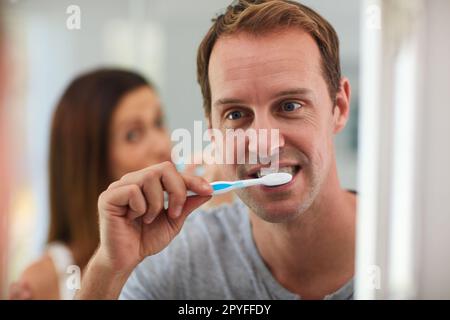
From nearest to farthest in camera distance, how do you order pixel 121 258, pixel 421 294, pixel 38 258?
pixel 121 258 → pixel 421 294 → pixel 38 258

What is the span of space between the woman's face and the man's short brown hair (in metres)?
0.21

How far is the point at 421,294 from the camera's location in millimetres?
833

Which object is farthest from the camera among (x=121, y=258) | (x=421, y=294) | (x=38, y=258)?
(x=38, y=258)

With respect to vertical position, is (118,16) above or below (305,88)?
above

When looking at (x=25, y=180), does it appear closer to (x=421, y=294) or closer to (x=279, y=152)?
(x=279, y=152)

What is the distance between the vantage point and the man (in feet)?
2.24

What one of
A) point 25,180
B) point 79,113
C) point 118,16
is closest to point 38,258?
point 25,180

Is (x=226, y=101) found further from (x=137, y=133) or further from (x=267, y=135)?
(x=137, y=133)

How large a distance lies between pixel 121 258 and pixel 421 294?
0.43 m

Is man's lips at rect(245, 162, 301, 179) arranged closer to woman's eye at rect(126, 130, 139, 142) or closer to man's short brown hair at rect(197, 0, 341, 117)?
man's short brown hair at rect(197, 0, 341, 117)

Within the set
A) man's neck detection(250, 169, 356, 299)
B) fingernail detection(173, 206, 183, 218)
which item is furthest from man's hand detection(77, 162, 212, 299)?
man's neck detection(250, 169, 356, 299)

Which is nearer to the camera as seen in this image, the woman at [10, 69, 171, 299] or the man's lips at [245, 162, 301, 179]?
the man's lips at [245, 162, 301, 179]

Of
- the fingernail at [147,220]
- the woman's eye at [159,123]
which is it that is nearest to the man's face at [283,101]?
the fingernail at [147,220]
